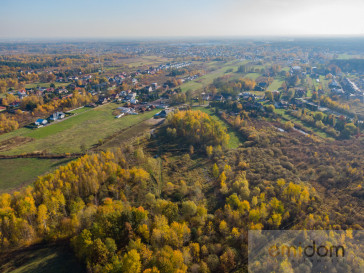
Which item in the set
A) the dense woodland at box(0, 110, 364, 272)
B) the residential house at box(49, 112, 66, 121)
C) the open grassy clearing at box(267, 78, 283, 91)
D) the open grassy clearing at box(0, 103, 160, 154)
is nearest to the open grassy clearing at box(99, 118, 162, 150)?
the open grassy clearing at box(0, 103, 160, 154)

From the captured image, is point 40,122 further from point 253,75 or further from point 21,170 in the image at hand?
point 253,75

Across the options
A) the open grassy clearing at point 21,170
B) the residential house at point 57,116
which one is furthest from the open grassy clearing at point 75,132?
the open grassy clearing at point 21,170

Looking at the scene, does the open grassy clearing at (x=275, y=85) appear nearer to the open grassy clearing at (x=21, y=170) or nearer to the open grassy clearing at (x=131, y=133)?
the open grassy clearing at (x=131, y=133)

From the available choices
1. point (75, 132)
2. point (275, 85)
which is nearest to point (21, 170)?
point (75, 132)

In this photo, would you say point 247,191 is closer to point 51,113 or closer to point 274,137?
point 274,137

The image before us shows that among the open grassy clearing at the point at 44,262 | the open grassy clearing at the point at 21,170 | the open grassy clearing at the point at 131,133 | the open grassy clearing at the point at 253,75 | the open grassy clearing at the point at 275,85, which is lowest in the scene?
the open grassy clearing at the point at 44,262

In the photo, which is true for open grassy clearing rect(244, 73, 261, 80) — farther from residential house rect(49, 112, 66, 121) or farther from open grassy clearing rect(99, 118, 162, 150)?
residential house rect(49, 112, 66, 121)

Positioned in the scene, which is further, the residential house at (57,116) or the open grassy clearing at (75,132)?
the residential house at (57,116)
